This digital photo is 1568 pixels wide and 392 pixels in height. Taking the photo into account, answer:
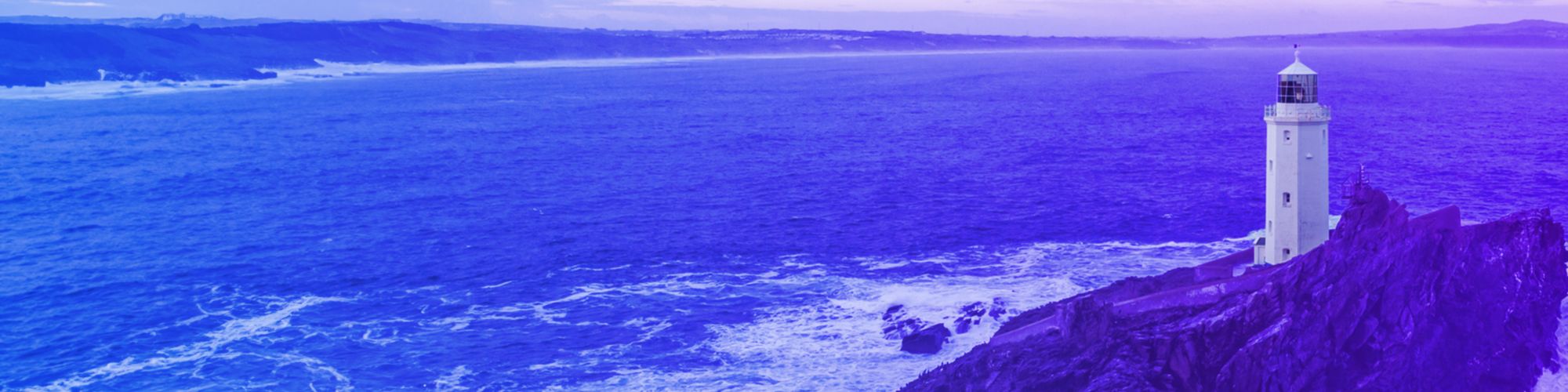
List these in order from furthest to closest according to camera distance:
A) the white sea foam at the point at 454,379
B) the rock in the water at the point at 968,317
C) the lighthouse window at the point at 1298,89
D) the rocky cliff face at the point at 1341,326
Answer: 1. the rock in the water at the point at 968,317
2. the lighthouse window at the point at 1298,89
3. the white sea foam at the point at 454,379
4. the rocky cliff face at the point at 1341,326

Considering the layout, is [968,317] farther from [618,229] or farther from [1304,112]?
[618,229]

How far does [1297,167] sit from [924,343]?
353 inches

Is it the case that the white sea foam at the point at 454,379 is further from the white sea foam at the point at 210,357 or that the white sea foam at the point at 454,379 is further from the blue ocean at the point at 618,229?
the white sea foam at the point at 210,357

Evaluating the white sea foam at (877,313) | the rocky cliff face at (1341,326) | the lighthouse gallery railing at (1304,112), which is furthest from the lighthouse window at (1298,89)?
the white sea foam at (877,313)

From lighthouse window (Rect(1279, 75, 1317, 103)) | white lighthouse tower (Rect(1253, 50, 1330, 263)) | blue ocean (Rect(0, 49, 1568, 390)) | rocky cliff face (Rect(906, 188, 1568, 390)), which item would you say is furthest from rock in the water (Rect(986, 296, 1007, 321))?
lighthouse window (Rect(1279, 75, 1317, 103))

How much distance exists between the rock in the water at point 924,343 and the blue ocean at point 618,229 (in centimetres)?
21

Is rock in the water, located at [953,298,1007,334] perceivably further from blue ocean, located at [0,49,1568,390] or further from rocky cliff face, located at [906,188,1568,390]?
rocky cliff face, located at [906,188,1568,390]

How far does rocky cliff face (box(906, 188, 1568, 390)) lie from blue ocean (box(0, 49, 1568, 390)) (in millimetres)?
4040

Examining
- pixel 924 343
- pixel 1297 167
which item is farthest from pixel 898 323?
pixel 1297 167

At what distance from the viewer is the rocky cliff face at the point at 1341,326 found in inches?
920

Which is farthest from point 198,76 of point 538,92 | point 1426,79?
point 1426,79

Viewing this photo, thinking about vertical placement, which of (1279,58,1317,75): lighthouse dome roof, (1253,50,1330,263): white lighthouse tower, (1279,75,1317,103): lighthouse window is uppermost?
(1279,58,1317,75): lighthouse dome roof

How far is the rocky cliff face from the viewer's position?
920 inches

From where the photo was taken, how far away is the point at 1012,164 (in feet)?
201
